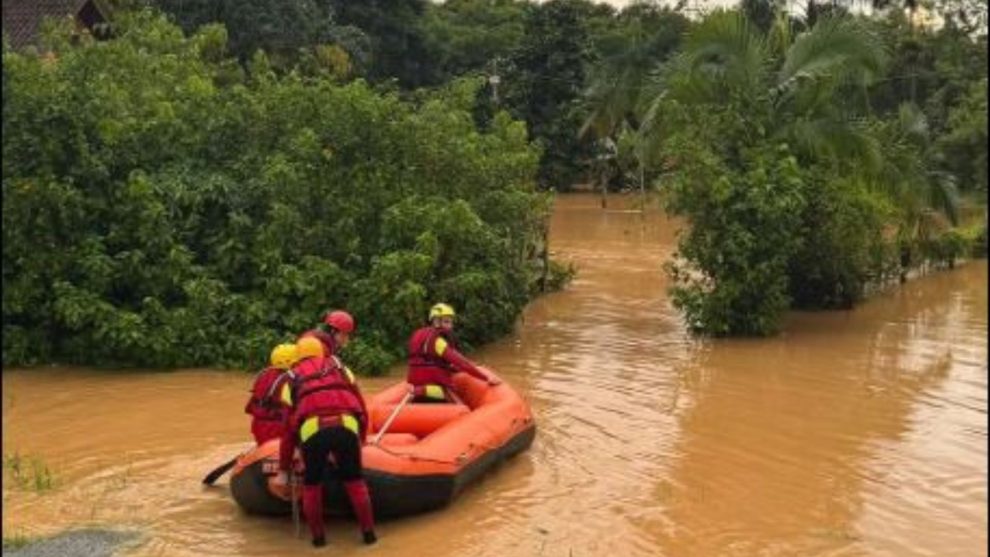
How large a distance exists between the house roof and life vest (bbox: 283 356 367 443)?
1892 centimetres

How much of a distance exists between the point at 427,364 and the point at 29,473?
3178 millimetres

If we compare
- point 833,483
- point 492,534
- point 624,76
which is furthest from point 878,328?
point 624,76

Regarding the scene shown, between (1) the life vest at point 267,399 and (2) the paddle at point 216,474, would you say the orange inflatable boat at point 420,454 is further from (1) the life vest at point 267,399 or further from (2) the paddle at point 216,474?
(2) the paddle at point 216,474

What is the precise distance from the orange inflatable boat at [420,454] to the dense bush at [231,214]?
3450 mm

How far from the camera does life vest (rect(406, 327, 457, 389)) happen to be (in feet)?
30.7

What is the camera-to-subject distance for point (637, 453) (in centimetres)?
973

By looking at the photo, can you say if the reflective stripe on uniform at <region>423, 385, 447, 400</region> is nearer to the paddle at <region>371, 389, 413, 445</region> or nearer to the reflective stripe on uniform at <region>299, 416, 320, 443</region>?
the paddle at <region>371, 389, 413, 445</region>

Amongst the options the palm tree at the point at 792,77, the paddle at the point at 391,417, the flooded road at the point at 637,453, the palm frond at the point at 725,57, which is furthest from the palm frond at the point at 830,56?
the paddle at the point at 391,417

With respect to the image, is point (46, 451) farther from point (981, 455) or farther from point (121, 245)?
point (981, 455)

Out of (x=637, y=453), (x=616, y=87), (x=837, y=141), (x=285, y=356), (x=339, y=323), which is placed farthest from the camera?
(x=616, y=87)

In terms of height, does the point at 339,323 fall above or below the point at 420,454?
above

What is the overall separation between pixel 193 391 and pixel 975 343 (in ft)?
35.0

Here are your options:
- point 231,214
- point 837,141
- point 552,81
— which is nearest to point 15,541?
point 231,214

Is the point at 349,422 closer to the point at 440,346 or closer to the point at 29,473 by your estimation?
the point at 440,346
